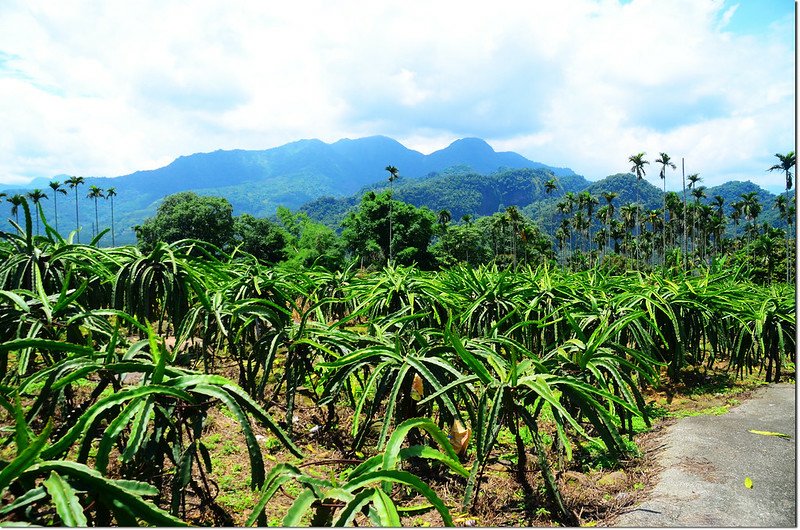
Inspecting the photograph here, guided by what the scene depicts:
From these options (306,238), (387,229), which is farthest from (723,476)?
(387,229)

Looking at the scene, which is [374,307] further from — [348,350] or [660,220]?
[660,220]

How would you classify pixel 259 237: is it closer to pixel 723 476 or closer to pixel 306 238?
pixel 306 238

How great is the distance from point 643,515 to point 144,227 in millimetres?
47460

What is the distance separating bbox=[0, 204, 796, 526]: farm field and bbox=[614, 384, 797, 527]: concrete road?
209mm

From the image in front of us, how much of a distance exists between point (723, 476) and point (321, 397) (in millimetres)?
2465

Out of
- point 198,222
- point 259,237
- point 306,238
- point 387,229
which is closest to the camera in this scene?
point 306,238

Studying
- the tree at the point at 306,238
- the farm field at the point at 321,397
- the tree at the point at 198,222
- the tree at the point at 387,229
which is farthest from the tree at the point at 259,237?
the farm field at the point at 321,397

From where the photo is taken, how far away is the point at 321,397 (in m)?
2.87

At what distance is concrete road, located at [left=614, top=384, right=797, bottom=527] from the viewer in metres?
2.37

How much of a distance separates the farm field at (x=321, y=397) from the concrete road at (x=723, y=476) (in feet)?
0.68

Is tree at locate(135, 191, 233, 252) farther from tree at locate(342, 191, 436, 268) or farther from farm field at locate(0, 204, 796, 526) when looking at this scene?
farm field at locate(0, 204, 796, 526)

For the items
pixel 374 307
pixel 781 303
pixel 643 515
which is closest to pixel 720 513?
pixel 643 515

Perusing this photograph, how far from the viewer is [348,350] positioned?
2939 mm

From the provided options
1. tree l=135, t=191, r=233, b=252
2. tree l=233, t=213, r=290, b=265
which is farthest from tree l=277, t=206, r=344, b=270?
tree l=135, t=191, r=233, b=252
